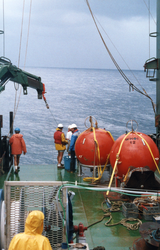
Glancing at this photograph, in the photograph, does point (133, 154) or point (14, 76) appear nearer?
point (133, 154)

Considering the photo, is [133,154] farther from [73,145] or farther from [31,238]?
[31,238]

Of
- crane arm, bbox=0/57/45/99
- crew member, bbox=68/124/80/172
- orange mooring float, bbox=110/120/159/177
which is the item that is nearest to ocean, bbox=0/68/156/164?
crew member, bbox=68/124/80/172

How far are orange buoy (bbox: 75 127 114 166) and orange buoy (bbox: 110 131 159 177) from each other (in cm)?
98

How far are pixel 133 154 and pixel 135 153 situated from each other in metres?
0.06

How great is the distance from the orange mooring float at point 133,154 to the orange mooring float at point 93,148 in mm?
981

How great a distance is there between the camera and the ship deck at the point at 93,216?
6547mm

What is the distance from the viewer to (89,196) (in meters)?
9.23

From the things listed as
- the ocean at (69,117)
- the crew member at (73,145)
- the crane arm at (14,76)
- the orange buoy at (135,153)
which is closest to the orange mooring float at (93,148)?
the crew member at (73,145)

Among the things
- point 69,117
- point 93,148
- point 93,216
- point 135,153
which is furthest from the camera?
point 69,117

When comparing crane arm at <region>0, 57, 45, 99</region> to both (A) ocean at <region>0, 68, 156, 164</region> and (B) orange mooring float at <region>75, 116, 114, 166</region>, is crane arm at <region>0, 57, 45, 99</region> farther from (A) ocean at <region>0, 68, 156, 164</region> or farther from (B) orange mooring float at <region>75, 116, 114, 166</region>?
(A) ocean at <region>0, 68, 156, 164</region>

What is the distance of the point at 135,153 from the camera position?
9023 millimetres

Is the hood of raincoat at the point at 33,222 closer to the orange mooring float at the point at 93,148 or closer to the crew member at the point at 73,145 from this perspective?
the orange mooring float at the point at 93,148

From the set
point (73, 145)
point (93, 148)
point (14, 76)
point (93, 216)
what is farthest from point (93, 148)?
point (14, 76)

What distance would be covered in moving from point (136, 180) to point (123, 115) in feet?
121
